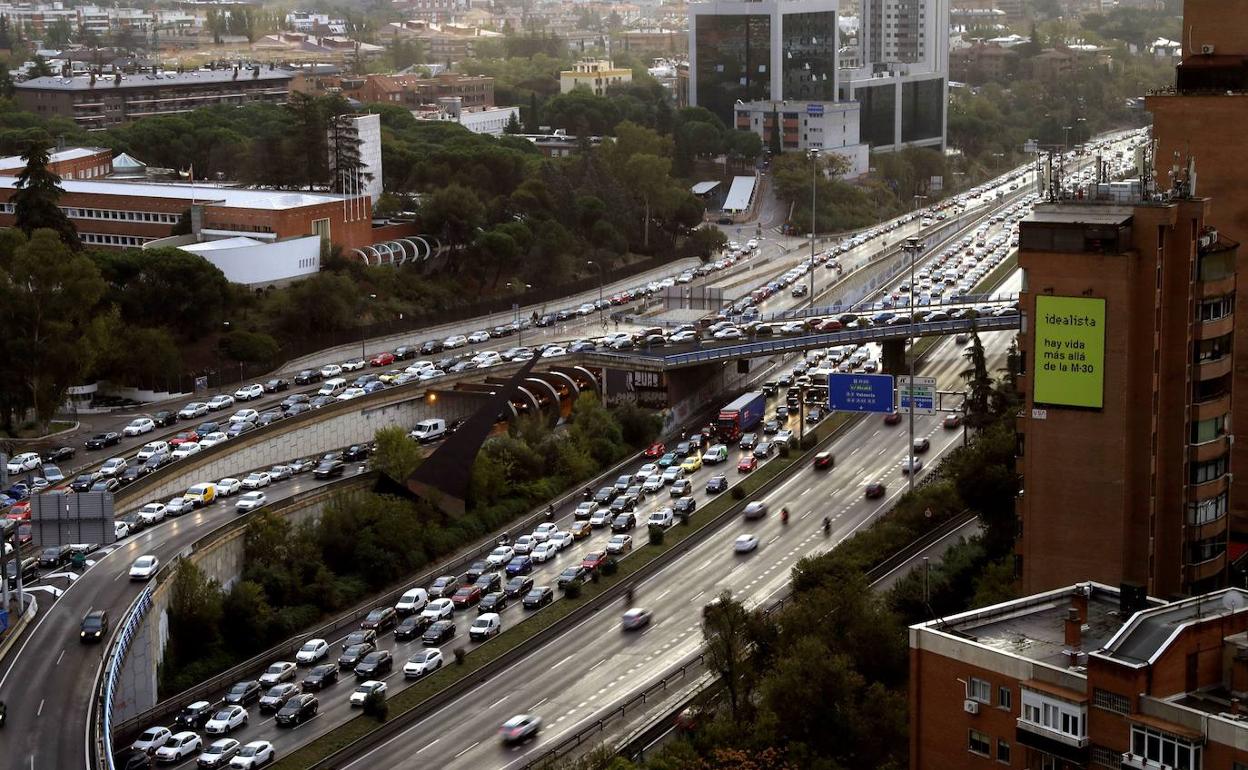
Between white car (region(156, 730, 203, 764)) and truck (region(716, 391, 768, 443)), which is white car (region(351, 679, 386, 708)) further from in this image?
truck (region(716, 391, 768, 443))

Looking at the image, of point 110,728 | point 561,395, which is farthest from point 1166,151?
point 561,395

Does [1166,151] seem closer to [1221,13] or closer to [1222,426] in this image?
[1221,13]

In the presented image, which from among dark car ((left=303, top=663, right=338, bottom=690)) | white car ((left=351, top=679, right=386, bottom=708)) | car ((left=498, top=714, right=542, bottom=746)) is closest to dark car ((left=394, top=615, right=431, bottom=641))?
dark car ((left=303, top=663, right=338, bottom=690))

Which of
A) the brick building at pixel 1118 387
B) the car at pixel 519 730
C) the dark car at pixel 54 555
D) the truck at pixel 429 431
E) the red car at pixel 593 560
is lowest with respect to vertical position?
the car at pixel 519 730

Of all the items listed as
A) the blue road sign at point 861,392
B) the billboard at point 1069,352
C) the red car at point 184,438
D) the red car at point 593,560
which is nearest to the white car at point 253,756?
the red car at point 593,560

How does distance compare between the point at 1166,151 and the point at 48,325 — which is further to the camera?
the point at 48,325

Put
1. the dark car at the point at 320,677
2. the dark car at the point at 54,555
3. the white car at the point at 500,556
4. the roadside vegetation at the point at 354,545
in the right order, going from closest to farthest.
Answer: the dark car at the point at 320,677 → the roadside vegetation at the point at 354,545 → the dark car at the point at 54,555 → the white car at the point at 500,556

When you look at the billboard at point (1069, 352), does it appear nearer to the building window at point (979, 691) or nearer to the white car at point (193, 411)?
the building window at point (979, 691)
